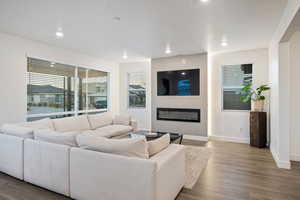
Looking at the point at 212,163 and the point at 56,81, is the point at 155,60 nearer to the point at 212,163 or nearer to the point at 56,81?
the point at 56,81

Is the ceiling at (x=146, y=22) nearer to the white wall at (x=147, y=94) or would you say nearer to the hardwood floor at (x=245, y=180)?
the white wall at (x=147, y=94)

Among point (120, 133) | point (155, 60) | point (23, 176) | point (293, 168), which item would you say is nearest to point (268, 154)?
point (293, 168)

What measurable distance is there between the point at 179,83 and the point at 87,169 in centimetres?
430

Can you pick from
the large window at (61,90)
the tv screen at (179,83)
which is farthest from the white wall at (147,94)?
the large window at (61,90)

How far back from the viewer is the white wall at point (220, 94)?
4.84 meters

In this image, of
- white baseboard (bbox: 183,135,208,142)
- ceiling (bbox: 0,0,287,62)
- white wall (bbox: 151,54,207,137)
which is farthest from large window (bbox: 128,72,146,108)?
ceiling (bbox: 0,0,287,62)

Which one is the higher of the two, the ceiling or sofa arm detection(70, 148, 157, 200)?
the ceiling

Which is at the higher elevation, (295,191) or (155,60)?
(155,60)

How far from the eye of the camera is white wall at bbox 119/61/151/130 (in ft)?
21.8

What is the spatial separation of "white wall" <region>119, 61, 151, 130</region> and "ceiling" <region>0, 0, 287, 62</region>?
2.09m

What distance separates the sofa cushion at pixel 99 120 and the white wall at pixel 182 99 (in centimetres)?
164

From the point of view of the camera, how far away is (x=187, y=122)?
5535mm

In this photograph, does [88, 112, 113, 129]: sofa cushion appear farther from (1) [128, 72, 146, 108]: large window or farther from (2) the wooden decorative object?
(2) the wooden decorative object

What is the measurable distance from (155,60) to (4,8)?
4.24 meters
